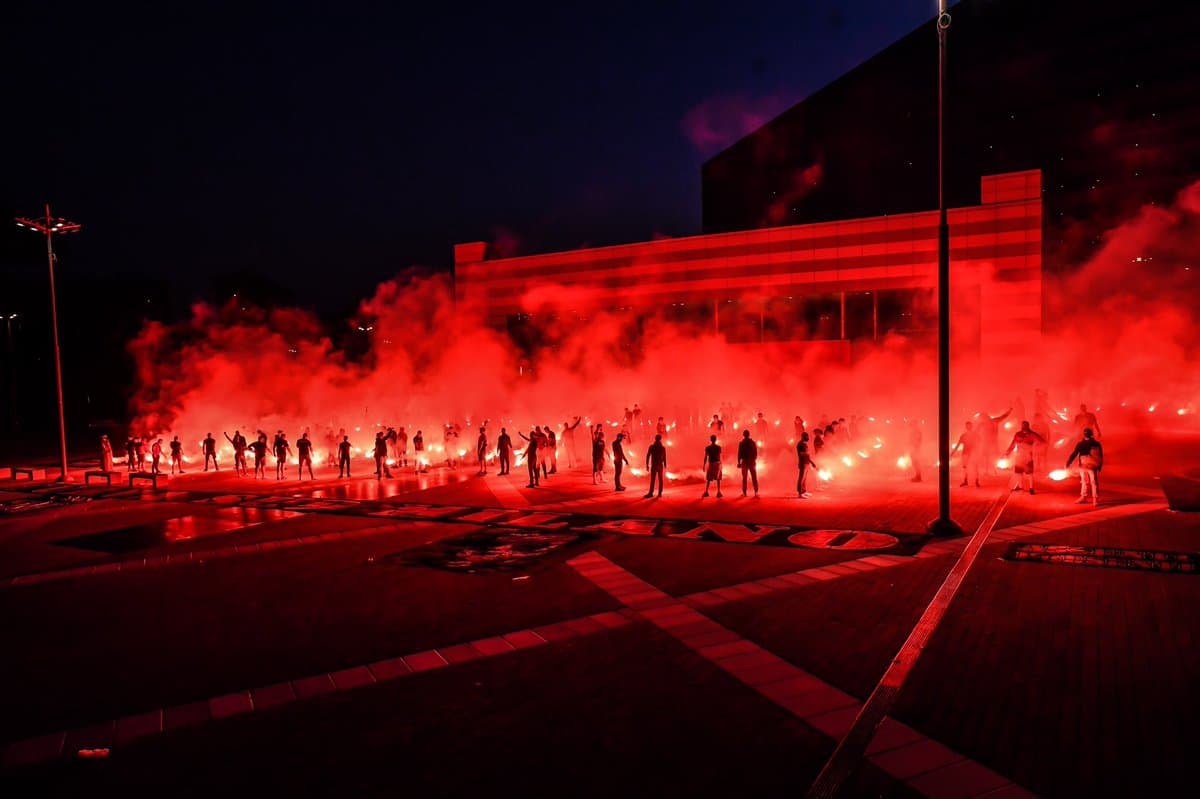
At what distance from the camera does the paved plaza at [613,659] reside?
13.8 feet

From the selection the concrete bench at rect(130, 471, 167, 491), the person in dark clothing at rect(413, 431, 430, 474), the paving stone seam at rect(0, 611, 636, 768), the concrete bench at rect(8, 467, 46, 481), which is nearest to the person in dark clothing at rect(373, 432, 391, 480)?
the person in dark clothing at rect(413, 431, 430, 474)

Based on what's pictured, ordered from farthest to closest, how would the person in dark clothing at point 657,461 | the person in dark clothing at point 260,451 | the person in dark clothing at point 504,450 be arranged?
the person in dark clothing at point 260,451
the person in dark clothing at point 504,450
the person in dark clothing at point 657,461

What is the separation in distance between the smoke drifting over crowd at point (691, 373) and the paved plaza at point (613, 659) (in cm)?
1418

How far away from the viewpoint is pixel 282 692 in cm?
544

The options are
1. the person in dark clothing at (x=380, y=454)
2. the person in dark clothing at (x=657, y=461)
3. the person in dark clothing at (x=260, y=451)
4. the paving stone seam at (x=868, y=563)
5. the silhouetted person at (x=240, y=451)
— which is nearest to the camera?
the paving stone seam at (x=868, y=563)

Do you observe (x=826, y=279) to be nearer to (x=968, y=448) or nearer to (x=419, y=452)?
(x=968, y=448)

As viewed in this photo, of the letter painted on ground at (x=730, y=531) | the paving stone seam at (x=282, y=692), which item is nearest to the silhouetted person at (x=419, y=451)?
the letter painted on ground at (x=730, y=531)

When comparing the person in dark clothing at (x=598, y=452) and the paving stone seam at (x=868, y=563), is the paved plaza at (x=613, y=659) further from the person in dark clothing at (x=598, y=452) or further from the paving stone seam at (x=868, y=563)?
the person in dark clothing at (x=598, y=452)

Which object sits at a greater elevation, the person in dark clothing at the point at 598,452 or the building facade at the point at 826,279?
the building facade at the point at 826,279

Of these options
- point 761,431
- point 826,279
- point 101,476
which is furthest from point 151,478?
point 826,279

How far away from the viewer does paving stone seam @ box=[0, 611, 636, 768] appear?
4754 mm

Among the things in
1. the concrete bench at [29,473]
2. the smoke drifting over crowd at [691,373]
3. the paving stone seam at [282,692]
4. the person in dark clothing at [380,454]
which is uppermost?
the smoke drifting over crowd at [691,373]

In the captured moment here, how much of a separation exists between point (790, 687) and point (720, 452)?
9432mm

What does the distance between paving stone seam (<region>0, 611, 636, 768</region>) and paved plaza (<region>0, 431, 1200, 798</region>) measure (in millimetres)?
31
